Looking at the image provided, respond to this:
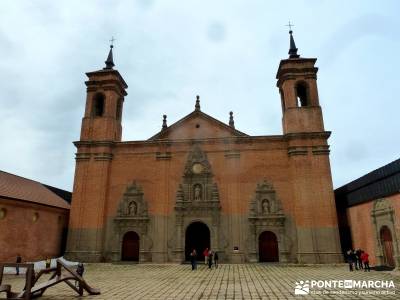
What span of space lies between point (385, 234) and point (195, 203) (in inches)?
541

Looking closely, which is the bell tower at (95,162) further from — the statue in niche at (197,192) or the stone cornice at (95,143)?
→ the statue in niche at (197,192)

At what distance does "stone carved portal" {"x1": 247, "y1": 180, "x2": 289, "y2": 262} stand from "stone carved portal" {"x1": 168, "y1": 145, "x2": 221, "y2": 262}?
2.79m

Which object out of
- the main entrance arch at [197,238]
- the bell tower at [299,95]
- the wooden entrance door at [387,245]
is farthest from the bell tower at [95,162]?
the wooden entrance door at [387,245]

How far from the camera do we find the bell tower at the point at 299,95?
27250 millimetres

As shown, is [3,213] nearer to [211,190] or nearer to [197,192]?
[197,192]

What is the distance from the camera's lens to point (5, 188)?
2348cm

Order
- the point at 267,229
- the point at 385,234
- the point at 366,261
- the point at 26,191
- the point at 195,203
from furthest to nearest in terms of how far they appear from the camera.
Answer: the point at 195,203 < the point at 26,191 < the point at 267,229 < the point at 385,234 < the point at 366,261

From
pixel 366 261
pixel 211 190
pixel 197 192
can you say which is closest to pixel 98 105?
pixel 197 192

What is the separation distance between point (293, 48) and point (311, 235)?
1815 cm

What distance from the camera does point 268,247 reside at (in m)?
25.4

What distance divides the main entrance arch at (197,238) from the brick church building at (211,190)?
0.27ft

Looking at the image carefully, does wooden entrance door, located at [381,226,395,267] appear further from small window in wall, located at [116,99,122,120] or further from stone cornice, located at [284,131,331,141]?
small window in wall, located at [116,99,122,120]

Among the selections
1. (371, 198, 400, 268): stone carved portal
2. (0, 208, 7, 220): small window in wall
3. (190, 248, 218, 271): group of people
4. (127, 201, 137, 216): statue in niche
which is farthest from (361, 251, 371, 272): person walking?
(0, 208, 7, 220): small window in wall

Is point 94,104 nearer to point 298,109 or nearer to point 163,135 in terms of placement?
point 163,135
